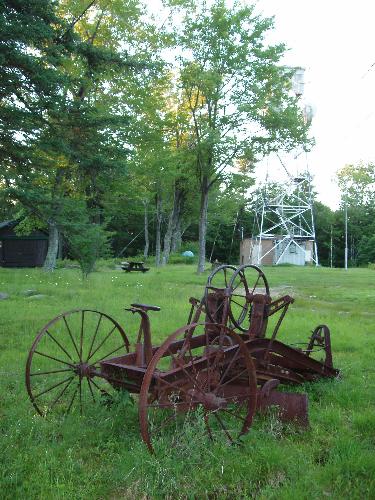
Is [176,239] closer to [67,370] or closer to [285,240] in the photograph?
[285,240]

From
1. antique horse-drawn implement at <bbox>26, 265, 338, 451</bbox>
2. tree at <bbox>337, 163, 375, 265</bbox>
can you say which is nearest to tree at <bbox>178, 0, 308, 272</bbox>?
antique horse-drawn implement at <bbox>26, 265, 338, 451</bbox>

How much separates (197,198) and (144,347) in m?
39.9

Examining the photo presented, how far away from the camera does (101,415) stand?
457cm

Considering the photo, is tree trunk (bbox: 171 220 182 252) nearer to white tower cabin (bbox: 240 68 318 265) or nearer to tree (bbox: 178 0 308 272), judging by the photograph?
white tower cabin (bbox: 240 68 318 265)

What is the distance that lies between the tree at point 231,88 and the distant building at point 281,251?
1875cm

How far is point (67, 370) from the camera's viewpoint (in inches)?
190

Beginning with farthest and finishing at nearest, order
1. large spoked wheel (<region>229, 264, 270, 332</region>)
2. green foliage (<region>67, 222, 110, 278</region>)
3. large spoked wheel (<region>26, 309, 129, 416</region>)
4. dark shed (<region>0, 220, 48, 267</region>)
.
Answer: dark shed (<region>0, 220, 48, 267</region>) → green foliage (<region>67, 222, 110, 278</region>) → large spoked wheel (<region>229, 264, 270, 332</region>) → large spoked wheel (<region>26, 309, 129, 416</region>)

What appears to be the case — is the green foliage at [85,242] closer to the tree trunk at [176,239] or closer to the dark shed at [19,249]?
the dark shed at [19,249]

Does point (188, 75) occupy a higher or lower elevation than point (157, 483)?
higher

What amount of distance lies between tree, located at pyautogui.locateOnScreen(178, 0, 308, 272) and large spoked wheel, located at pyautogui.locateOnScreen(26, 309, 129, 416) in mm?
16773

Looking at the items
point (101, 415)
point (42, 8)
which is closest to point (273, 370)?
point (101, 415)

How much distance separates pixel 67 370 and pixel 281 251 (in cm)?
4189

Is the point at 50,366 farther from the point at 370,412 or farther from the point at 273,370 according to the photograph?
the point at 370,412

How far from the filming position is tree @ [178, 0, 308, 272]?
81.1ft
